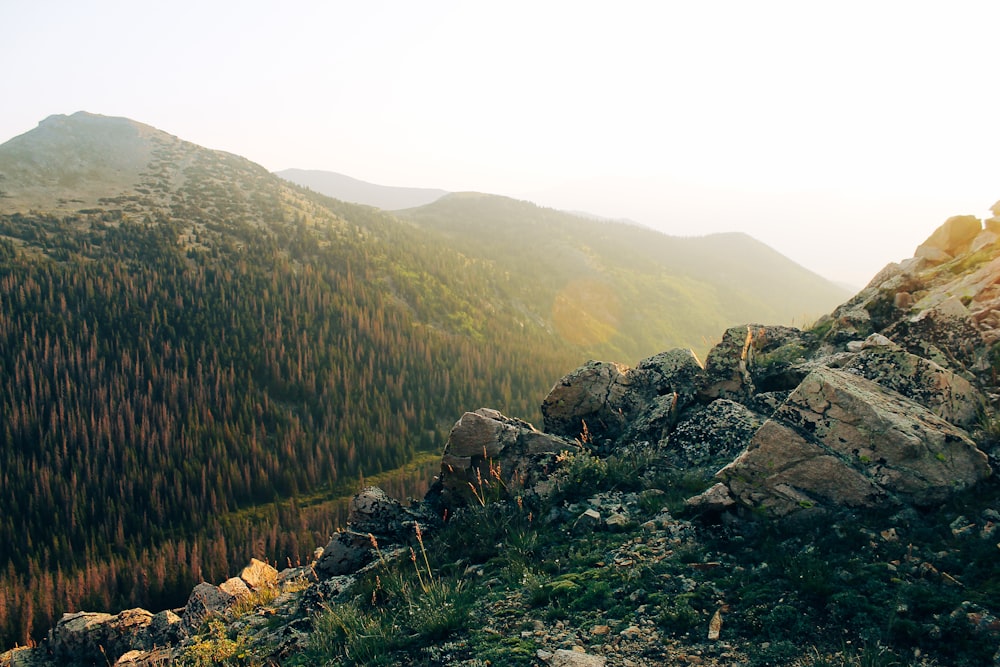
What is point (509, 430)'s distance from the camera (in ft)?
40.8

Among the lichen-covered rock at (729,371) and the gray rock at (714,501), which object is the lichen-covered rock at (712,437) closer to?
the lichen-covered rock at (729,371)

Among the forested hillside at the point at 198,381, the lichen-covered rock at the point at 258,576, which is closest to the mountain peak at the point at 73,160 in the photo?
the forested hillside at the point at 198,381

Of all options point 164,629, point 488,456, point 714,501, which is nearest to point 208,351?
point 164,629

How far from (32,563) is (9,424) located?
1304cm

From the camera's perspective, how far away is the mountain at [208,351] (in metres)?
29.5

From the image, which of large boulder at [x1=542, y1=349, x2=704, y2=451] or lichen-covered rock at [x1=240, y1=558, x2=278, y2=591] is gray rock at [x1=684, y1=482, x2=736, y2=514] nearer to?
large boulder at [x1=542, y1=349, x2=704, y2=451]

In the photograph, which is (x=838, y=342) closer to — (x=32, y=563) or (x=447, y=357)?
(x=32, y=563)

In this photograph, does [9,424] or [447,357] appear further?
[447,357]

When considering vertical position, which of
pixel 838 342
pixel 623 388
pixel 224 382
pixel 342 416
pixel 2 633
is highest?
pixel 838 342

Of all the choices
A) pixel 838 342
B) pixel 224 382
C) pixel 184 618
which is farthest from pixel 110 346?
pixel 838 342

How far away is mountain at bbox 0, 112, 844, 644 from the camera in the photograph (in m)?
29.5

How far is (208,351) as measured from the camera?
45531 millimetres

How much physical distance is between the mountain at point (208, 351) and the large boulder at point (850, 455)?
88.8ft

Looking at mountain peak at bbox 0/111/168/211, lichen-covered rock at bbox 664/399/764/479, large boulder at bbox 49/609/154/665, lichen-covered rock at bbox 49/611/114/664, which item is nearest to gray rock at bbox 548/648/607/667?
lichen-covered rock at bbox 664/399/764/479
